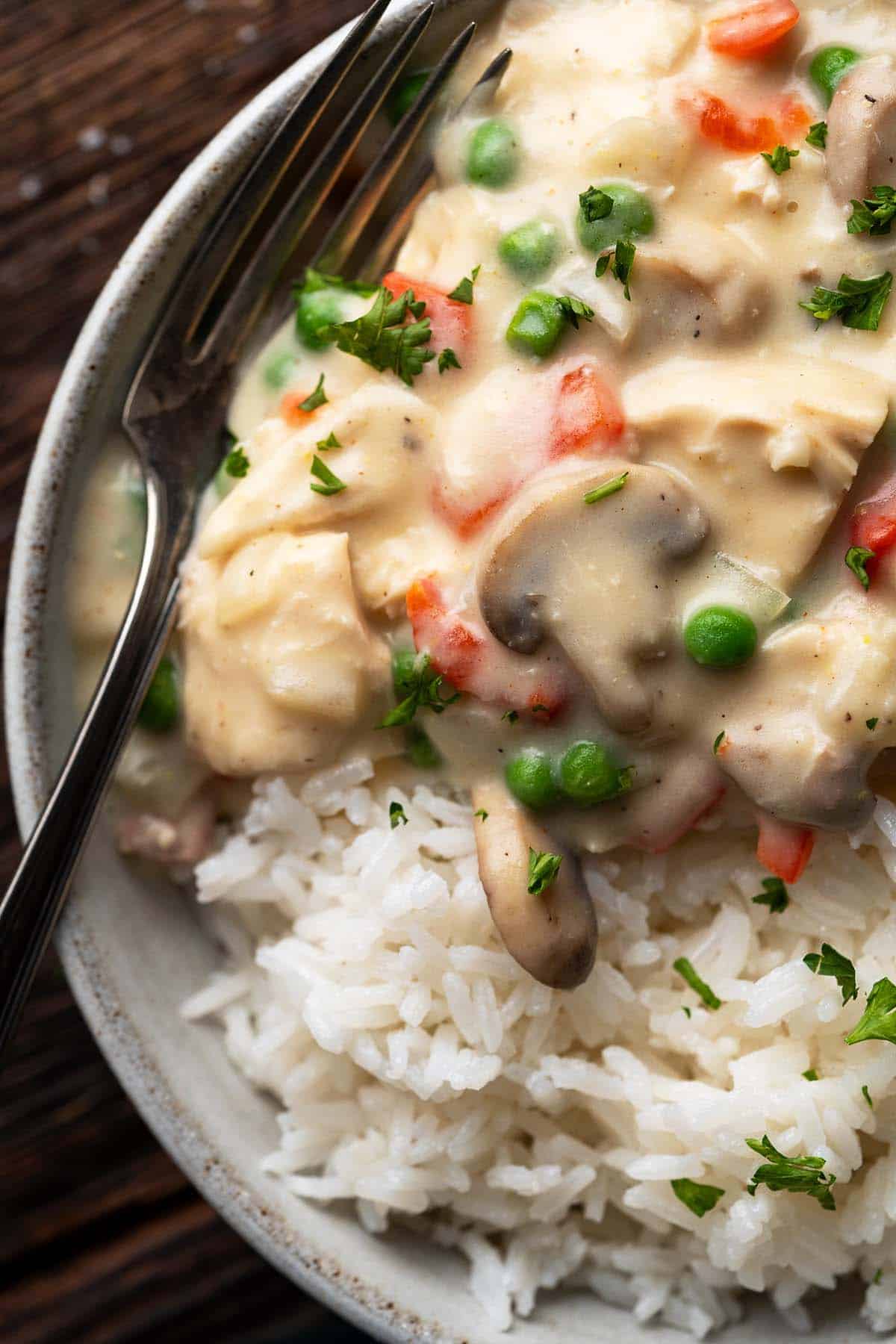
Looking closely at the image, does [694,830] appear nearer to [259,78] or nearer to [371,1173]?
[371,1173]

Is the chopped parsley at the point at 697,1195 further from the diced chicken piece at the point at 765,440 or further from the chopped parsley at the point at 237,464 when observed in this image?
the chopped parsley at the point at 237,464

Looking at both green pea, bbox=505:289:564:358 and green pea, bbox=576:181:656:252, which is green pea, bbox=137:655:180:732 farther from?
green pea, bbox=576:181:656:252

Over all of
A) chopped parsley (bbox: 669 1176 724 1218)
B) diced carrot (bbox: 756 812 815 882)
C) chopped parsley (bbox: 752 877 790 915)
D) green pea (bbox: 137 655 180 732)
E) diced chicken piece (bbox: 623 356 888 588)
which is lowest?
chopped parsley (bbox: 669 1176 724 1218)

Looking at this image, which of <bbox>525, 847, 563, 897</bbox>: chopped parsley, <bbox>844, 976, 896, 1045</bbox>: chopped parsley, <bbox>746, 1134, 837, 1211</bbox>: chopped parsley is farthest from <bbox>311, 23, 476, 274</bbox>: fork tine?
<bbox>746, 1134, 837, 1211</bbox>: chopped parsley

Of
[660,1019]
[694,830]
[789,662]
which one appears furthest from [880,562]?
[660,1019]

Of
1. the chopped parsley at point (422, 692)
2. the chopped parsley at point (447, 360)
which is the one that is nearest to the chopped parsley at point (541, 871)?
the chopped parsley at point (422, 692)

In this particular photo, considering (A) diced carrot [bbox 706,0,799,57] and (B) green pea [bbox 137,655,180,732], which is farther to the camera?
(B) green pea [bbox 137,655,180,732]
